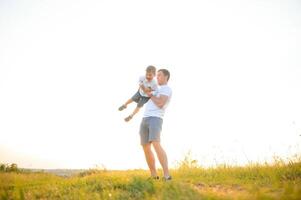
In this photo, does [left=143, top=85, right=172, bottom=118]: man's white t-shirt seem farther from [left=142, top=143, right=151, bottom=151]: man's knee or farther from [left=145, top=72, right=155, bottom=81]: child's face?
[left=142, top=143, right=151, bottom=151]: man's knee

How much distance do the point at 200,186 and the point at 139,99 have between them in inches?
83.0

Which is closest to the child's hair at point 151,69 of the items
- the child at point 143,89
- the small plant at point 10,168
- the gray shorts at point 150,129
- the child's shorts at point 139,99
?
the child at point 143,89

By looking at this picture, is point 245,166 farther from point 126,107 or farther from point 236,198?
point 236,198

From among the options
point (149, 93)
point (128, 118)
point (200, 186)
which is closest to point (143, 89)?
point (149, 93)

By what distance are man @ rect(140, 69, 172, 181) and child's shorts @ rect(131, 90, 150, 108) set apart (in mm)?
126

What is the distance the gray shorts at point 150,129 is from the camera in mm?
6703

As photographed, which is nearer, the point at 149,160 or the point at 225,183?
the point at 225,183

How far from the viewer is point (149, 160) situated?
23.1ft

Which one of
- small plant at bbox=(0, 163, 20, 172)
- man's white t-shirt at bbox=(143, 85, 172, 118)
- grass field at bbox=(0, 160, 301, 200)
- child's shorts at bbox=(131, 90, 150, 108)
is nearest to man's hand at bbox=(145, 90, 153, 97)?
man's white t-shirt at bbox=(143, 85, 172, 118)

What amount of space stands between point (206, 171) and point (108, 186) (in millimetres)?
2633

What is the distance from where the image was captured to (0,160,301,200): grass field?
15.8 ft

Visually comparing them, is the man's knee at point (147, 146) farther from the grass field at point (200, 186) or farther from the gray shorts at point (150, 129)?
the grass field at point (200, 186)

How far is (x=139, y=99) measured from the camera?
23.4 ft

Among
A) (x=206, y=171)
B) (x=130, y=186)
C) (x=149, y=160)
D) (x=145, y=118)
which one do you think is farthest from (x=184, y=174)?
(x=130, y=186)
